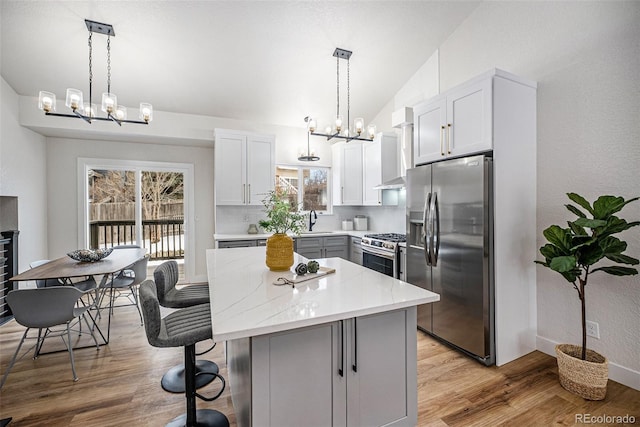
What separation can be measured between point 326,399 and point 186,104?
443cm

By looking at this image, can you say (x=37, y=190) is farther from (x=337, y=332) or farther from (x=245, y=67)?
(x=337, y=332)

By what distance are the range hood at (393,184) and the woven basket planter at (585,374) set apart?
257cm

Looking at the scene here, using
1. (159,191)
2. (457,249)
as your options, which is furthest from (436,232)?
(159,191)

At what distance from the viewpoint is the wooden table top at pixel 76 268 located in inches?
97.7

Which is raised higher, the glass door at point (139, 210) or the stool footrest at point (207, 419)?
the glass door at point (139, 210)

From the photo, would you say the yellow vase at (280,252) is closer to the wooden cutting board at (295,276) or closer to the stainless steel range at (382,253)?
the wooden cutting board at (295,276)

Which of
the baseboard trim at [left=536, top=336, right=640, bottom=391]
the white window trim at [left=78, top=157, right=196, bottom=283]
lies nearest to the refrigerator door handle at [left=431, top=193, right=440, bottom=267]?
the baseboard trim at [left=536, top=336, right=640, bottom=391]

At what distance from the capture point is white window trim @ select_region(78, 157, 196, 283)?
457 centimetres

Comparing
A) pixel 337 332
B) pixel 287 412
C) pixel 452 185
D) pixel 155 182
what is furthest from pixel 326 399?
pixel 155 182

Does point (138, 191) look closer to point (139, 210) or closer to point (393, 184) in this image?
point (139, 210)

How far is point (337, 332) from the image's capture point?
1.45 metres

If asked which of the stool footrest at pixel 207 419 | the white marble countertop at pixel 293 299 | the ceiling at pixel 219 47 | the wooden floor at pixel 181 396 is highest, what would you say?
the ceiling at pixel 219 47

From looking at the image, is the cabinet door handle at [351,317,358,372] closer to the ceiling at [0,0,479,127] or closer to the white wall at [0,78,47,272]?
the ceiling at [0,0,479,127]

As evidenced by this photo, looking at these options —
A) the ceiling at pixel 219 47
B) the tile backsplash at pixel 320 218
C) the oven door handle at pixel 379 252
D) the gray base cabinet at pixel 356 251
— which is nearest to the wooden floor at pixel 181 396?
the oven door handle at pixel 379 252
